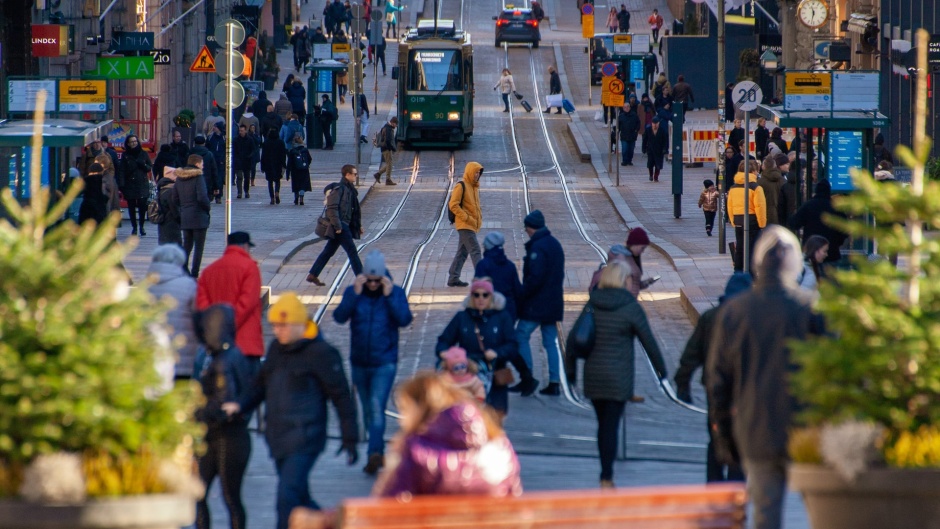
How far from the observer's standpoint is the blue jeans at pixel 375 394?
10.9 meters

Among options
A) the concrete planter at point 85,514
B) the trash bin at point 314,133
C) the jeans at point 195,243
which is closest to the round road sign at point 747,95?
the jeans at point 195,243

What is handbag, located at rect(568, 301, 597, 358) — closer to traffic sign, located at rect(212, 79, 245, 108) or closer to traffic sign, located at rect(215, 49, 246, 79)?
traffic sign, located at rect(215, 49, 246, 79)

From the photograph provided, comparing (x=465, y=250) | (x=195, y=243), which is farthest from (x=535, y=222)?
(x=195, y=243)

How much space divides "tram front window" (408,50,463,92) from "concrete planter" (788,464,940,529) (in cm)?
3798

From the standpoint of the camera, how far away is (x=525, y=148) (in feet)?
149

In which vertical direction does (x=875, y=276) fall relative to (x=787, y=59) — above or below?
below

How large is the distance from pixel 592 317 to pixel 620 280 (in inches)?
11.8

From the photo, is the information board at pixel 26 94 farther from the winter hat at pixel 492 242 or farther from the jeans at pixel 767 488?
the jeans at pixel 767 488

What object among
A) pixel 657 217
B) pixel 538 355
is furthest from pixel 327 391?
pixel 657 217

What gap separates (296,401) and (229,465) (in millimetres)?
477

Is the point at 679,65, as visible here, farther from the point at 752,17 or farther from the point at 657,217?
the point at 657,217

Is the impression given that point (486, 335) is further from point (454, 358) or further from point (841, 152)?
point (841, 152)

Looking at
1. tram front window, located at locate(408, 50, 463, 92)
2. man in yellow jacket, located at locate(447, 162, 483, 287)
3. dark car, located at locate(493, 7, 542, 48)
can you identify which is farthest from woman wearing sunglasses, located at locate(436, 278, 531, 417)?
dark car, located at locate(493, 7, 542, 48)

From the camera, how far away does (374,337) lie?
10828 millimetres
